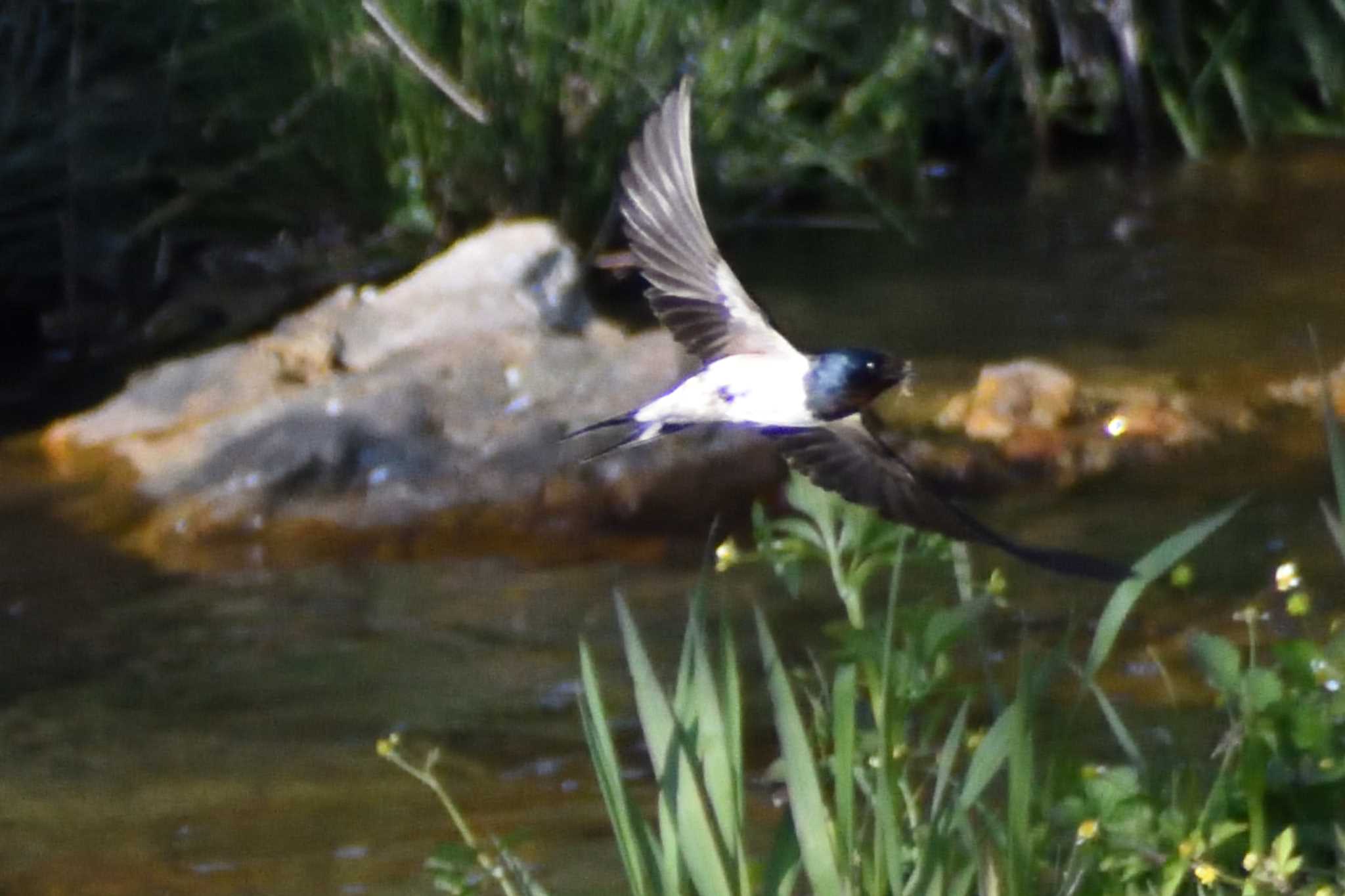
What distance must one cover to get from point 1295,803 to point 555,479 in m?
3.28

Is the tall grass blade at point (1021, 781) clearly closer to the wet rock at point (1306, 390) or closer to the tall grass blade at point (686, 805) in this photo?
Result: the tall grass blade at point (686, 805)

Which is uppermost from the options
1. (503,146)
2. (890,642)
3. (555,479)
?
(890,642)

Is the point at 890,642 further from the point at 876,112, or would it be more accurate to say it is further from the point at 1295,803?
the point at 876,112

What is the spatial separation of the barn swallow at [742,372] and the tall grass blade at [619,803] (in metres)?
0.34

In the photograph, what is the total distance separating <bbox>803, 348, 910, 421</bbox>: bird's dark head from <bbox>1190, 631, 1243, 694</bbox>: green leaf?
0.49m

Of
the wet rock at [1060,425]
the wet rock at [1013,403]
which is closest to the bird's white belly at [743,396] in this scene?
the wet rock at [1060,425]

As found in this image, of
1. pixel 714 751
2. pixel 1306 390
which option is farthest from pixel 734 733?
pixel 1306 390

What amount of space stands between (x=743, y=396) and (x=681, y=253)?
0.38m

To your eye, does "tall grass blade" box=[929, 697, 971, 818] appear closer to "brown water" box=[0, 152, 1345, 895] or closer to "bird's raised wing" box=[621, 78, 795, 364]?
"brown water" box=[0, 152, 1345, 895]

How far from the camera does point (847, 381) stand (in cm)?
241

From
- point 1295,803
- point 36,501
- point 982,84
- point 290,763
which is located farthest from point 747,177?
point 1295,803

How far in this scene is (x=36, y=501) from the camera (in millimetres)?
5500

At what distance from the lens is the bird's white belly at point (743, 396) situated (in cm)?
247

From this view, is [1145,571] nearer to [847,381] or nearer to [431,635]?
[847,381]
